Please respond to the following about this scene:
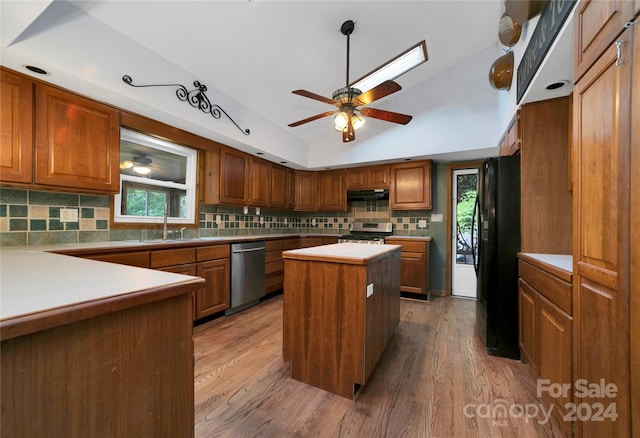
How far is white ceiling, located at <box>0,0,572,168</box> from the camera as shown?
183cm

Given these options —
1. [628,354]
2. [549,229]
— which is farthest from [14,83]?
[549,229]

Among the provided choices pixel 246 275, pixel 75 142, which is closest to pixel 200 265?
pixel 246 275

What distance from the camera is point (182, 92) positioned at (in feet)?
8.33

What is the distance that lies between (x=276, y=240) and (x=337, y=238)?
3.52 feet

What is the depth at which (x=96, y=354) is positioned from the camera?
0.64 metres

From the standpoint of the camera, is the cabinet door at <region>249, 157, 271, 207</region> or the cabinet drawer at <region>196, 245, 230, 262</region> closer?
the cabinet drawer at <region>196, 245, 230, 262</region>

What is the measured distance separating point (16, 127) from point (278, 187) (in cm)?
292

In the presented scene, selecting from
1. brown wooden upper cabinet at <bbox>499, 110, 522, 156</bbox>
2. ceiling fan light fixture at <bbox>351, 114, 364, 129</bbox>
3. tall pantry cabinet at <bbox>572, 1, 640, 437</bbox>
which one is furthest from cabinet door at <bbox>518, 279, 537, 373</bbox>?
ceiling fan light fixture at <bbox>351, 114, 364, 129</bbox>

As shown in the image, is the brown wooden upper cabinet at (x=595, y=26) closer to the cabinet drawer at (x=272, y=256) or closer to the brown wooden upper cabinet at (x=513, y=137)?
the brown wooden upper cabinet at (x=513, y=137)

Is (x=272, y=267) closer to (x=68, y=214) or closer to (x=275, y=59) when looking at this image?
(x=68, y=214)

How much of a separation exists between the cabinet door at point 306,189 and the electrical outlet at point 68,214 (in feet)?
10.0

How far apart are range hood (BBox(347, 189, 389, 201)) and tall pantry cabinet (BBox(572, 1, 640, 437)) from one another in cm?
299

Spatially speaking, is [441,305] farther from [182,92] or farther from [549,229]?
[182,92]

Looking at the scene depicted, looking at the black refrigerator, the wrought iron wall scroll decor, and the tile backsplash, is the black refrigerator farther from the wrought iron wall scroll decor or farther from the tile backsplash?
the wrought iron wall scroll decor
